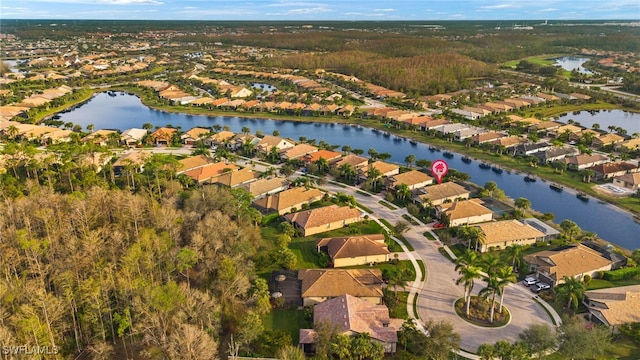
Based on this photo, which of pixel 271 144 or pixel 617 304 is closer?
pixel 617 304

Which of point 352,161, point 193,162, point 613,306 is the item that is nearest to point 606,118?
point 352,161

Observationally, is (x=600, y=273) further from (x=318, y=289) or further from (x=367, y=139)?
(x=367, y=139)

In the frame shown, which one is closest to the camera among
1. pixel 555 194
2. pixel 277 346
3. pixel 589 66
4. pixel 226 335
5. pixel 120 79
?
pixel 277 346

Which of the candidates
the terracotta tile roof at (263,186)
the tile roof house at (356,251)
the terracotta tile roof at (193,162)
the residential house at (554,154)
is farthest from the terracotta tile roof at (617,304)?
the terracotta tile roof at (193,162)

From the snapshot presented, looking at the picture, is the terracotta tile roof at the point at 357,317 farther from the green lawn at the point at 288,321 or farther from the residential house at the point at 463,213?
the residential house at the point at 463,213

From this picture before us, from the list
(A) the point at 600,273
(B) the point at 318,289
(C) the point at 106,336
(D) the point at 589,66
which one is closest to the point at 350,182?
(B) the point at 318,289

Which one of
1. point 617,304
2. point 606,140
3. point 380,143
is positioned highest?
point 606,140

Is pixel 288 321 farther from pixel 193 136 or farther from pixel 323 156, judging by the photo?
pixel 193 136
